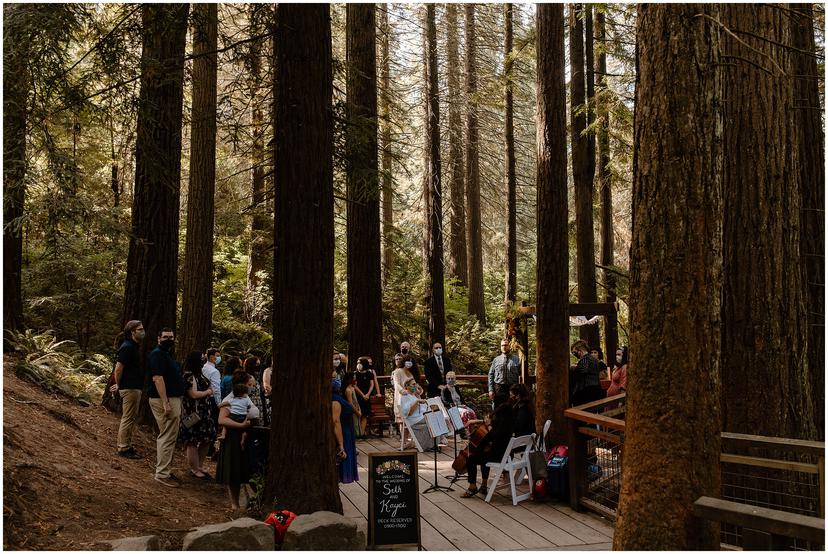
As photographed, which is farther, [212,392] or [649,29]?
[212,392]

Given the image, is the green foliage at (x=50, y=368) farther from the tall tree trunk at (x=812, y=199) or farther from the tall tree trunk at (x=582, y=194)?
the tall tree trunk at (x=582, y=194)

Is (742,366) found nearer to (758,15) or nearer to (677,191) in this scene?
(677,191)

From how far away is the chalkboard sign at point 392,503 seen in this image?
6922 millimetres

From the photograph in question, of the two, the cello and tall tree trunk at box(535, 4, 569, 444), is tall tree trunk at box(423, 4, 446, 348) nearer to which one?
tall tree trunk at box(535, 4, 569, 444)

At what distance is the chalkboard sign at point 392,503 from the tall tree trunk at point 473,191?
17069 mm

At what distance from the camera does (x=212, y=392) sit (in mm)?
9352

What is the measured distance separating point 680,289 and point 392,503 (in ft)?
12.7

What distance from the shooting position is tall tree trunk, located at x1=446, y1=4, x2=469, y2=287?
24688 millimetres

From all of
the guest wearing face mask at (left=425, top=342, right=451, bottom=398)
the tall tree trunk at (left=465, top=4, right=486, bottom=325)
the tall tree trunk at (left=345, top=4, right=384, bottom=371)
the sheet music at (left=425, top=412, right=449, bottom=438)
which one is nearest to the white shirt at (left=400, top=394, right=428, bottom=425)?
the sheet music at (left=425, top=412, right=449, bottom=438)

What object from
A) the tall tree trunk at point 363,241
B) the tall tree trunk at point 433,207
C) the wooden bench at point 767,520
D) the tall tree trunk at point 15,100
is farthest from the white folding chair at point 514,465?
the tall tree trunk at point 433,207

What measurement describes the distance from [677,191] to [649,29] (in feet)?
3.78

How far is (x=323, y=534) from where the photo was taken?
20.7ft

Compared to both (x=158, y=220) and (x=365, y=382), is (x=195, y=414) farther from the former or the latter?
(x=365, y=382)

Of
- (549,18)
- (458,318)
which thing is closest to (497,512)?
(549,18)
